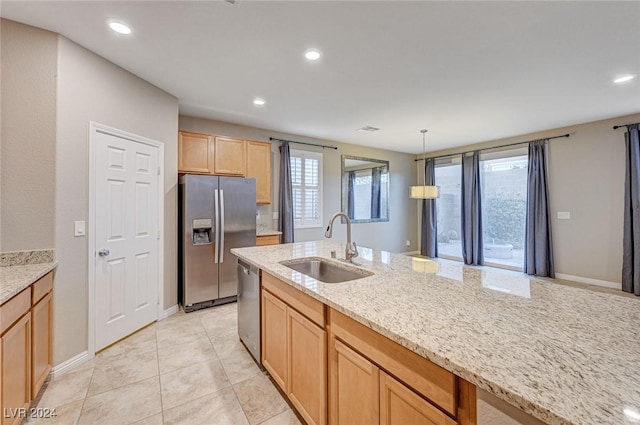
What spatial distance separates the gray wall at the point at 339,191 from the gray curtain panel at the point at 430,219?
0.41 metres

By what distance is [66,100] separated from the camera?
2.23 metres

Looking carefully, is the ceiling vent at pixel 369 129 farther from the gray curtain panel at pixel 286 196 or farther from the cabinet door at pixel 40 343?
the cabinet door at pixel 40 343

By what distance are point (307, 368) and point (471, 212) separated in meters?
5.58

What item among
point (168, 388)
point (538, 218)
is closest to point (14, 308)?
point (168, 388)

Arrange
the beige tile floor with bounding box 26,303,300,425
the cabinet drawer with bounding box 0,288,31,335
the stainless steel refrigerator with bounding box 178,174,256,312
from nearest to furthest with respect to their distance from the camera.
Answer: the cabinet drawer with bounding box 0,288,31,335, the beige tile floor with bounding box 26,303,300,425, the stainless steel refrigerator with bounding box 178,174,256,312

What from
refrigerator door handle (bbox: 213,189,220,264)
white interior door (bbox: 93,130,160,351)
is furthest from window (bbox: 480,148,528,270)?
white interior door (bbox: 93,130,160,351)

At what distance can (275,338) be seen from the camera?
6.35 feet

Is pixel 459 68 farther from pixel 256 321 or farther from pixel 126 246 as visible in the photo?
pixel 126 246

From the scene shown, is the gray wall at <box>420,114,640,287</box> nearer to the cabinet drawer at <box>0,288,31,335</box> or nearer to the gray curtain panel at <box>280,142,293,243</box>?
the gray curtain panel at <box>280,142,293,243</box>

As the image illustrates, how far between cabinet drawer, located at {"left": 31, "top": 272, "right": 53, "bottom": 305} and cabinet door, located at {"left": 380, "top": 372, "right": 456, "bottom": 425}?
2.26m

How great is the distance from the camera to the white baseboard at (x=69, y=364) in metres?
2.12

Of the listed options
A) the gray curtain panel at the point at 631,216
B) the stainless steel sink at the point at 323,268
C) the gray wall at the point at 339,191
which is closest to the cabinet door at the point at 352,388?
the stainless steel sink at the point at 323,268

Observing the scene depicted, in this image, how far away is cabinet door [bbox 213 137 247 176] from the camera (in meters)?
3.99

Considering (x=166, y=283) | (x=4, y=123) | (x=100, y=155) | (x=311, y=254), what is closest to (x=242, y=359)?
(x=311, y=254)
